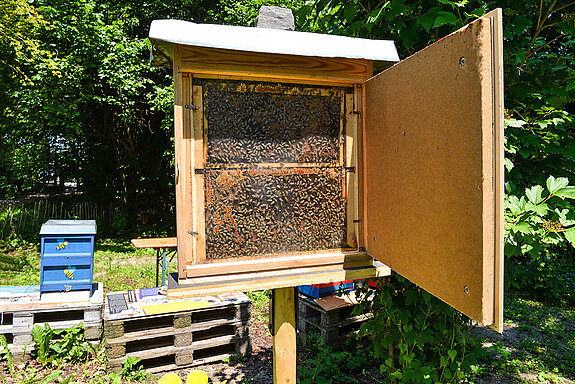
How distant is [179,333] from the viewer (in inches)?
162

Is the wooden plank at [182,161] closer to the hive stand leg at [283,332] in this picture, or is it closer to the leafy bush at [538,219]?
the hive stand leg at [283,332]

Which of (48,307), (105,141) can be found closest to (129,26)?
(105,141)

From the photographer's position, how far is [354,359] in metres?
4.20

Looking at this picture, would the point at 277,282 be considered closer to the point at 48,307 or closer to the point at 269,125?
the point at 269,125

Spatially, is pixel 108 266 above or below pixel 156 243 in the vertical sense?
below

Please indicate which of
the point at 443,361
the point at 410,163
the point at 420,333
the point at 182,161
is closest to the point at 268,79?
the point at 182,161

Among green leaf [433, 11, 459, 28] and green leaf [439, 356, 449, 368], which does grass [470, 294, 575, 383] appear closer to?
green leaf [439, 356, 449, 368]

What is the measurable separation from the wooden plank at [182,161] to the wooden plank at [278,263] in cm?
10

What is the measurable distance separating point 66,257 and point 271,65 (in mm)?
3658

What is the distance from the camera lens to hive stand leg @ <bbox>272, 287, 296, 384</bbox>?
7.23 ft

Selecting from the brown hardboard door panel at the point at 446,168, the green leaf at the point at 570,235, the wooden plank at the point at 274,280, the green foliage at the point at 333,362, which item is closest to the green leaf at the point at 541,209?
the green leaf at the point at 570,235

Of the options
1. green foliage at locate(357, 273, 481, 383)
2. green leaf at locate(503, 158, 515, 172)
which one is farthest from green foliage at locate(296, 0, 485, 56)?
green foliage at locate(357, 273, 481, 383)

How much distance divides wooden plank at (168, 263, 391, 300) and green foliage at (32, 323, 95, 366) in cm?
325

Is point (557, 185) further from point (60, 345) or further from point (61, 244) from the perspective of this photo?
point (60, 345)
